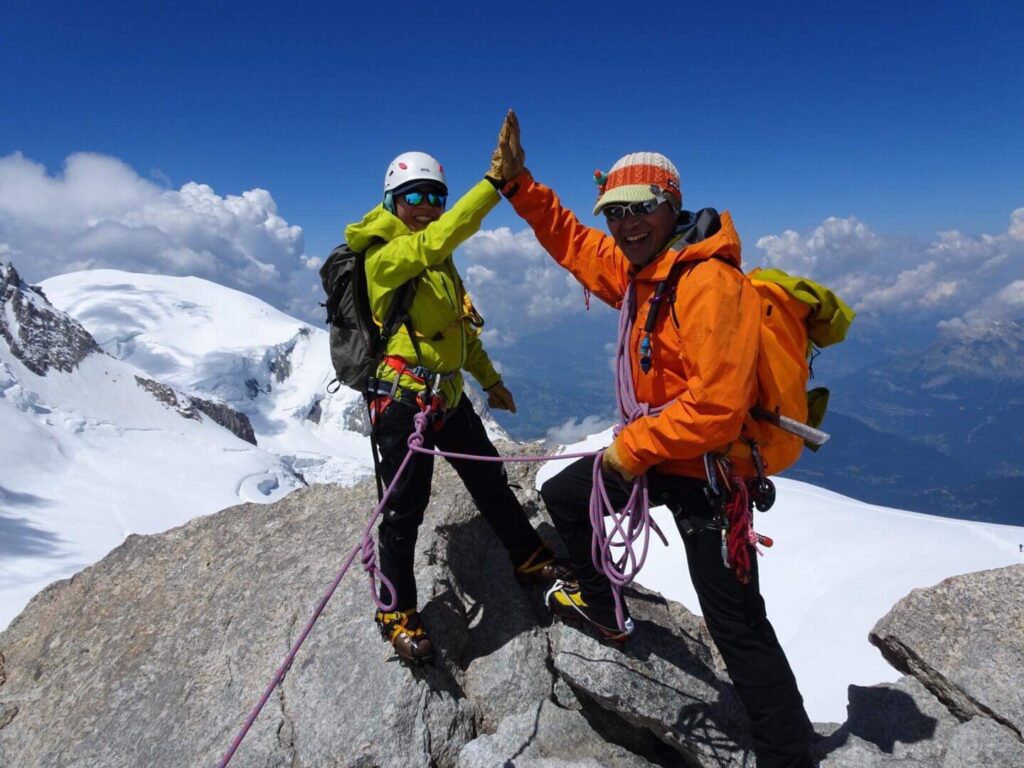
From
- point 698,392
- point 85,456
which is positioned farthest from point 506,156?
point 85,456

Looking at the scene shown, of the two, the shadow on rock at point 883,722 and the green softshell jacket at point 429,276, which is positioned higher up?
the green softshell jacket at point 429,276

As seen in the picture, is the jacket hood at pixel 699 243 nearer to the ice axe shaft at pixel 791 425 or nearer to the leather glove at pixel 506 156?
the ice axe shaft at pixel 791 425

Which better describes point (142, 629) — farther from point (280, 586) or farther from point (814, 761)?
point (814, 761)

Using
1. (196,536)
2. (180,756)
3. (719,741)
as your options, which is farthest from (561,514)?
(196,536)

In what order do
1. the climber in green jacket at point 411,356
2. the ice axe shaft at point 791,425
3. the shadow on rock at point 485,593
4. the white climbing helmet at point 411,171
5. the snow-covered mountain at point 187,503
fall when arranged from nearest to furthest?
the ice axe shaft at point 791,425, the climber in green jacket at point 411,356, the white climbing helmet at point 411,171, the shadow on rock at point 485,593, the snow-covered mountain at point 187,503

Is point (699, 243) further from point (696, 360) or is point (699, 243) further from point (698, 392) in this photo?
point (698, 392)

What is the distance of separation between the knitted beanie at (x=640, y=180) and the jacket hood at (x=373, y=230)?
5.54ft

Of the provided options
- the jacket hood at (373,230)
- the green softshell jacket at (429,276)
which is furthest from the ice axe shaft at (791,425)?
the jacket hood at (373,230)

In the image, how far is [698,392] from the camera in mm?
3727

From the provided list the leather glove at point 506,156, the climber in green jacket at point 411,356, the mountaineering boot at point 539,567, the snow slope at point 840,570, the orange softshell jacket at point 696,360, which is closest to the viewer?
the orange softshell jacket at point 696,360

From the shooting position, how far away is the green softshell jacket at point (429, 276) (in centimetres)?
457

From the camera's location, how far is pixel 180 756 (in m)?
5.22

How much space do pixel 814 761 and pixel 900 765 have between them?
577mm

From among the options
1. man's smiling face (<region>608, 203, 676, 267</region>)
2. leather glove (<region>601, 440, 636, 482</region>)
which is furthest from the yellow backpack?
leather glove (<region>601, 440, 636, 482</region>)
